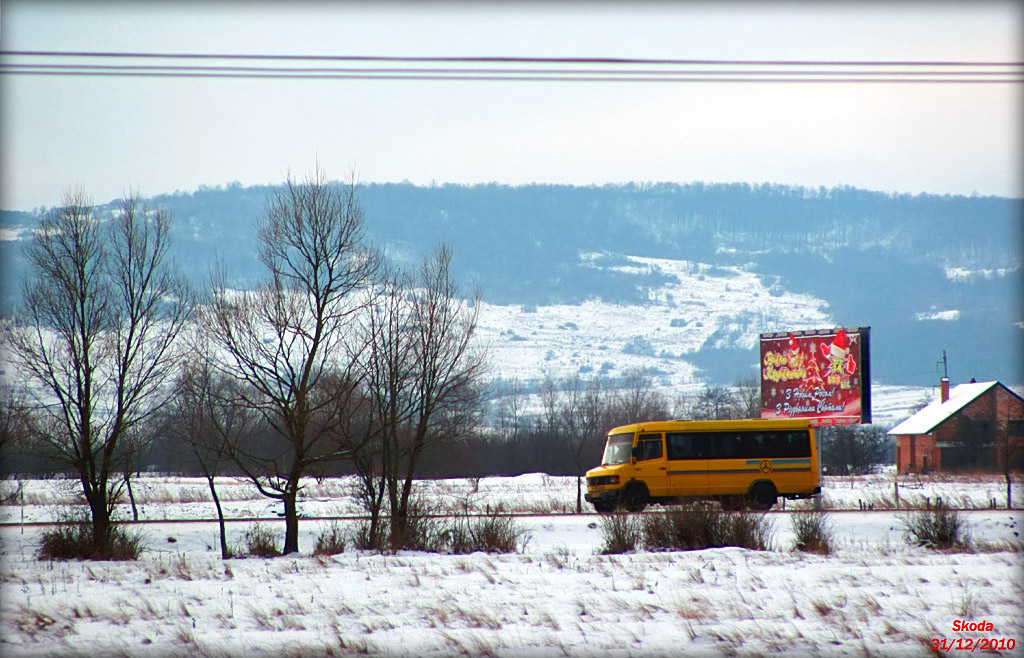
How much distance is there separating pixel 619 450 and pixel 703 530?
12.5 metres

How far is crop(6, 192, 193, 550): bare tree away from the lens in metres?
21.2

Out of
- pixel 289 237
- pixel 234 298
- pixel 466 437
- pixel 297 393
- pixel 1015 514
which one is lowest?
pixel 1015 514

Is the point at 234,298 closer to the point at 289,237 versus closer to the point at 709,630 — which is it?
the point at 289,237

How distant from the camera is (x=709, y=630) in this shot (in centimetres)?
1009

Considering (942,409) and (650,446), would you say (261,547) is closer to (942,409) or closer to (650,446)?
(650,446)

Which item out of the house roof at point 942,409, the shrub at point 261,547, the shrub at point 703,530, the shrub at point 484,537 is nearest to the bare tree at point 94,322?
the shrub at point 261,547

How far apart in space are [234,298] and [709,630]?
1448cm

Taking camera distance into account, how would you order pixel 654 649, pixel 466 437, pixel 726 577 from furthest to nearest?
pixel 466 437, pixel 726 577, pixel 654 649

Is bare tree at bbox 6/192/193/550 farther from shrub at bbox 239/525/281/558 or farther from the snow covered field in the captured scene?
the snow covered field

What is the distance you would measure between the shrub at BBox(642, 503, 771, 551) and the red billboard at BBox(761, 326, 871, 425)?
21.8 metres

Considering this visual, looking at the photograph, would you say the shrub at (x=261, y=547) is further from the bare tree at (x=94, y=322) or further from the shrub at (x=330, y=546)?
the bare tree at (x=94, y=322)

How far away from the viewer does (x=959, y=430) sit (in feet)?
226

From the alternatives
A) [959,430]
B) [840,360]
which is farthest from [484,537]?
[959,430]

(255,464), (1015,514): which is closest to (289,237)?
(255,464)
